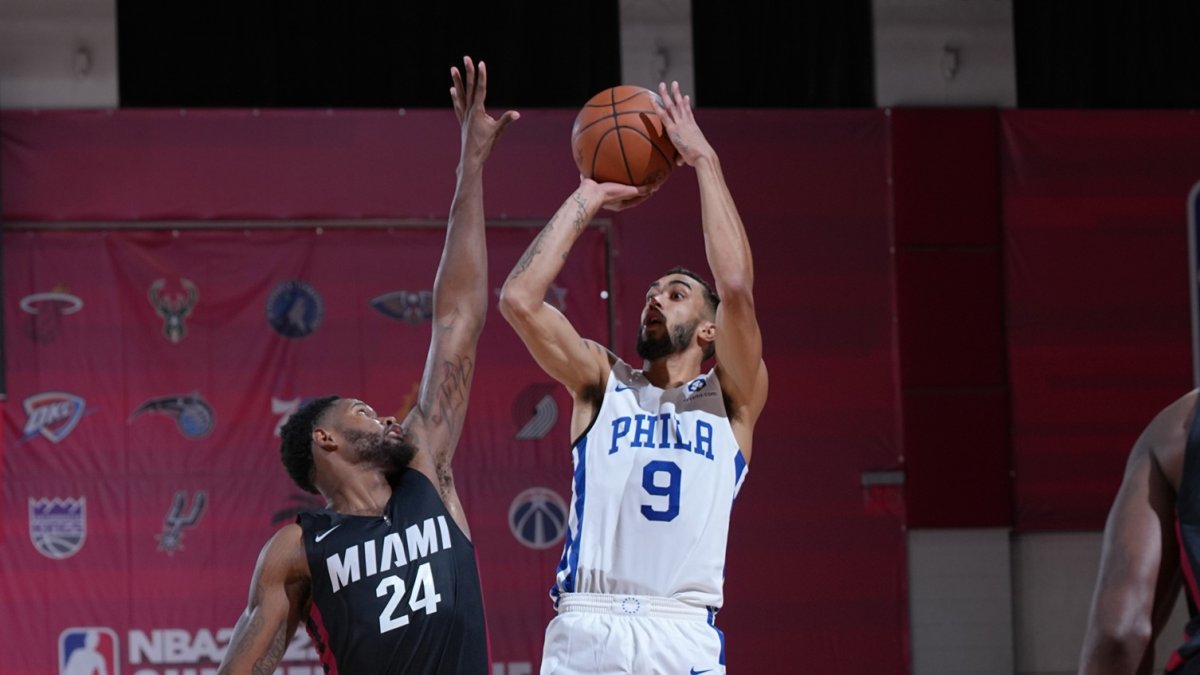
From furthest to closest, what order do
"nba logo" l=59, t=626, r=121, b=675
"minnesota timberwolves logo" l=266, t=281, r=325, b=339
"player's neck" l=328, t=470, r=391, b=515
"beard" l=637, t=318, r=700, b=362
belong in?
1. "minnesota timberwolves logo" l=266, t=281, r=325, b=339
2. "nba logo" l=59, t=626, r=121, b=675
3. "beard" l=637, t=318, r=700, b=362
4. "player's neck" l=328, t=470, r=391, b=515

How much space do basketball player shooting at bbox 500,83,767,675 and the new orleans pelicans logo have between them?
13.2 feet

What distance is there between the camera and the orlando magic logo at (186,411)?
24.7ft

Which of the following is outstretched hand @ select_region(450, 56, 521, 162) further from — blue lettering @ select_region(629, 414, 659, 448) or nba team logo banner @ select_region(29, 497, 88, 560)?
nba team logo banner @ select_region(29, 497, 88, 560)

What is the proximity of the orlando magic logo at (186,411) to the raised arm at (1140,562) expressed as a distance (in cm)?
615

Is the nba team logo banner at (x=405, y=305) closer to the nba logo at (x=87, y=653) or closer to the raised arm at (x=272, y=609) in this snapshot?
the nba logo at (x=87, y=653)

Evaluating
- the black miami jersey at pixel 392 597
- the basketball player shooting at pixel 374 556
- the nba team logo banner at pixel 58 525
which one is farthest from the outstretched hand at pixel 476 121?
the nba team logo banner at pixel 58 525

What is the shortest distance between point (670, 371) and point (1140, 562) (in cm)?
222

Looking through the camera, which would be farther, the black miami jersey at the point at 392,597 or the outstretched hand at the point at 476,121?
the outstretched hand at the point at 476,121

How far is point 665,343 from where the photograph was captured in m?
4.15

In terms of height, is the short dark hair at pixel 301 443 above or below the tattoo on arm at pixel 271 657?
above

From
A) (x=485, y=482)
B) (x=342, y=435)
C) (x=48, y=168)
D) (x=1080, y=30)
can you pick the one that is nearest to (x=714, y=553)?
(x=342, y=435)

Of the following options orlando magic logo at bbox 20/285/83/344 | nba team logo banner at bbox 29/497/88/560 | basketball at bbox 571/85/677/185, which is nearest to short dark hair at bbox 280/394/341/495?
basketball at bbox 571/85/677/185

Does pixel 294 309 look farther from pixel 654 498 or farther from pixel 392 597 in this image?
pixel 392 597

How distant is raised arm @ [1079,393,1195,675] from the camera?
78.6 inches
